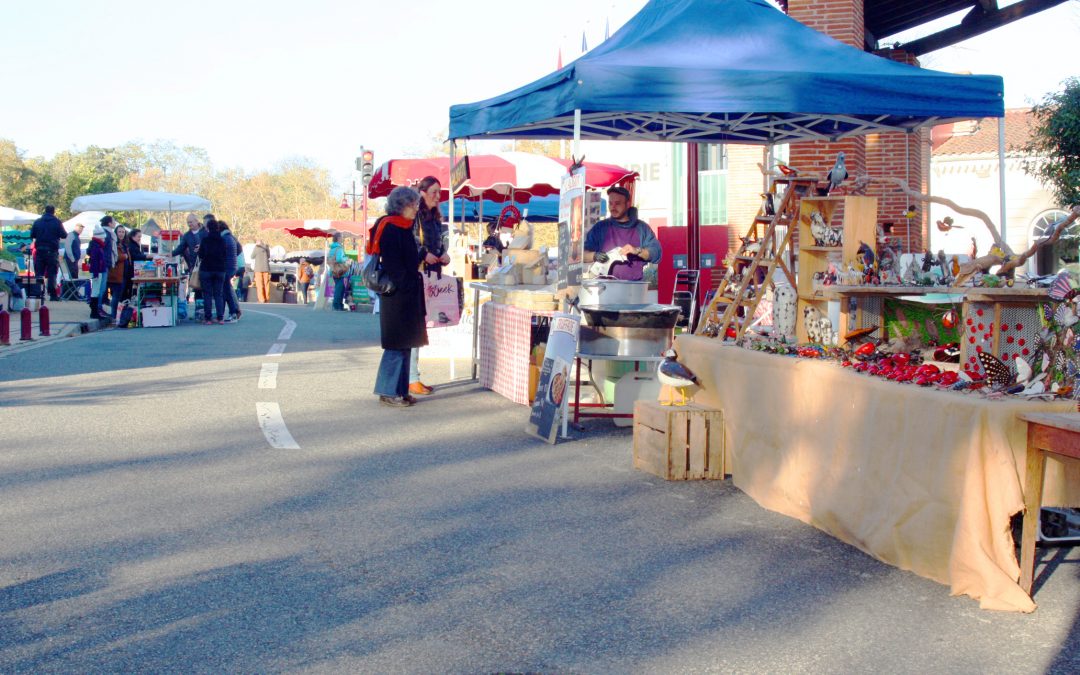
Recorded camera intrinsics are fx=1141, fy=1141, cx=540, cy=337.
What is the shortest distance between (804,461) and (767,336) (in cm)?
185

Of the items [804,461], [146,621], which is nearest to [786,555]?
[804,461]

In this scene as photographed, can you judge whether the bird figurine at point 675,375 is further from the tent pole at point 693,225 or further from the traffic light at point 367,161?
the traffic light at point 367,161

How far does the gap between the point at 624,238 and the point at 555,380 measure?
288 cm

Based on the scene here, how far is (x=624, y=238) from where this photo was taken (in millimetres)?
10930

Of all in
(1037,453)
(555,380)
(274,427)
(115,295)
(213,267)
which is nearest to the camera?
(1037,453)

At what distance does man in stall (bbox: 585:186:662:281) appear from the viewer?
34.4 ft

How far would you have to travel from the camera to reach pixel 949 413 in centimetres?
479

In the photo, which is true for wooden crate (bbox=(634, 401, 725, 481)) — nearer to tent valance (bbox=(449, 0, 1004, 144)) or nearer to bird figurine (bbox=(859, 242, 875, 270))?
bird figurine (bbox=(859, 242, 875, 270))

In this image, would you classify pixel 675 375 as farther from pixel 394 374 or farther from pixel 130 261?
pixel 130 261

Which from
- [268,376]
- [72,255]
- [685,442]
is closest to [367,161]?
[72,255]

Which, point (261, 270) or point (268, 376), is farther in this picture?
point (261, 270)

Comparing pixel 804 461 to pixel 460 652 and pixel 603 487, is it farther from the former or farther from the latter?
pixel 460 652

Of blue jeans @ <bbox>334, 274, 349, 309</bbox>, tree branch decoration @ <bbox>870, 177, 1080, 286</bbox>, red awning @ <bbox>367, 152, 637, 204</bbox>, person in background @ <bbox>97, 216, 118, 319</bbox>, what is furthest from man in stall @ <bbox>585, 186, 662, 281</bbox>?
blue jeans @ <bbox>334, 274, 349, 309</bbox>

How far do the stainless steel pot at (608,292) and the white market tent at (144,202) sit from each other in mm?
17542
